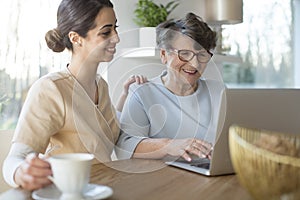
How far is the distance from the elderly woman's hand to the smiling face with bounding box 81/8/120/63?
14.3 inches

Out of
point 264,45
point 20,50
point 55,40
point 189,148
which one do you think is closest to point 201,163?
point 189,148

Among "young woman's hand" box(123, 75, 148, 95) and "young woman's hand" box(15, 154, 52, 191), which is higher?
"young woman's hand" box(123, 75, 148, 95)

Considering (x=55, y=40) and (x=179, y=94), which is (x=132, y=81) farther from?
(x=55, y=40)

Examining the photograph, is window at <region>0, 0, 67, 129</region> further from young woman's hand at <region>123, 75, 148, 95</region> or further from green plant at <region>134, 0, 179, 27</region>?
young woman's hand at <region>123, 75, 148, 95</region>

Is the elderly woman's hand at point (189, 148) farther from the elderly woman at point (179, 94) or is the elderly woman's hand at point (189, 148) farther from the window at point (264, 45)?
the window at point (264, 45)

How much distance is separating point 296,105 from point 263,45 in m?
2.70

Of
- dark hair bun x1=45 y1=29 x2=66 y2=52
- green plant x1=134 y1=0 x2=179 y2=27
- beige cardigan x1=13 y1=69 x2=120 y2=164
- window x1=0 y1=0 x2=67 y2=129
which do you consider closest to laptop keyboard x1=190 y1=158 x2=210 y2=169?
beige cardigan x1=13 y1=69 x2=120 y2=164

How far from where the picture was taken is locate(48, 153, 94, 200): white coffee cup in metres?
0.75

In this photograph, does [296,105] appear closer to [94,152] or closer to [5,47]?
[94,152]

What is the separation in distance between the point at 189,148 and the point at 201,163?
66 mm

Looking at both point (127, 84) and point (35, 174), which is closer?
point (35, 174)

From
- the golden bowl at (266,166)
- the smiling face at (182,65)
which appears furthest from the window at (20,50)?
the golden bowl at (266,166)

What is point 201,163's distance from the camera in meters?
1.21

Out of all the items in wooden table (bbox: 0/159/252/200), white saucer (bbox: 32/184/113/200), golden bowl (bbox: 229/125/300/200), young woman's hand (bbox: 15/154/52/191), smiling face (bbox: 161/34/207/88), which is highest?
smiling face (bbox: 161/34/207/88)
